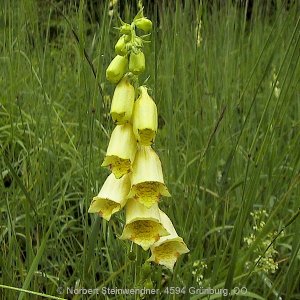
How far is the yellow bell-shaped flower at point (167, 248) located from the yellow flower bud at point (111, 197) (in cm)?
10

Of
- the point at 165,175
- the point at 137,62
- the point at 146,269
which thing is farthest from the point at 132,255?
the point at 165,175

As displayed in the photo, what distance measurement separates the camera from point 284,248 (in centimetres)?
194

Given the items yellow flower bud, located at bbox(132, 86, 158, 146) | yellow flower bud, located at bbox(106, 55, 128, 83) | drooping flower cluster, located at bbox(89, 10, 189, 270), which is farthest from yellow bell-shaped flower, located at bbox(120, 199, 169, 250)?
yellow flower bud, located at bbox(106, 55, 128, 83)

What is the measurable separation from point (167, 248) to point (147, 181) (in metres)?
0.17

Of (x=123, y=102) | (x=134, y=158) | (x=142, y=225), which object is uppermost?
(x=123, y=102)

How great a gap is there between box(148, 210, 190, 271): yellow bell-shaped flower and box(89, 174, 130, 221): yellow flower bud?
10 centimetres

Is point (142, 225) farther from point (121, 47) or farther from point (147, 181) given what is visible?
point (121, 47)

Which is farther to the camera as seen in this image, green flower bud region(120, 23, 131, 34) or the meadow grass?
the meadow grass

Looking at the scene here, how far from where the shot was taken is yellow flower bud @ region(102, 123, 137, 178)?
112 cm

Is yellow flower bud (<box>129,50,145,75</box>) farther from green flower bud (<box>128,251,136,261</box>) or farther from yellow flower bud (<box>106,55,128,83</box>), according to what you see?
green flower bud (<box>128,251,136,261</box>)

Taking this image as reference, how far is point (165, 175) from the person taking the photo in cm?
173

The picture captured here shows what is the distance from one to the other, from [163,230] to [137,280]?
0.48 ft

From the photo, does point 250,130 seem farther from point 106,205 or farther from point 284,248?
point 106,205

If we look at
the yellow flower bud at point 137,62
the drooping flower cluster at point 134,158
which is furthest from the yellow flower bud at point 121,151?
the yellow flower bud at point 137,62
